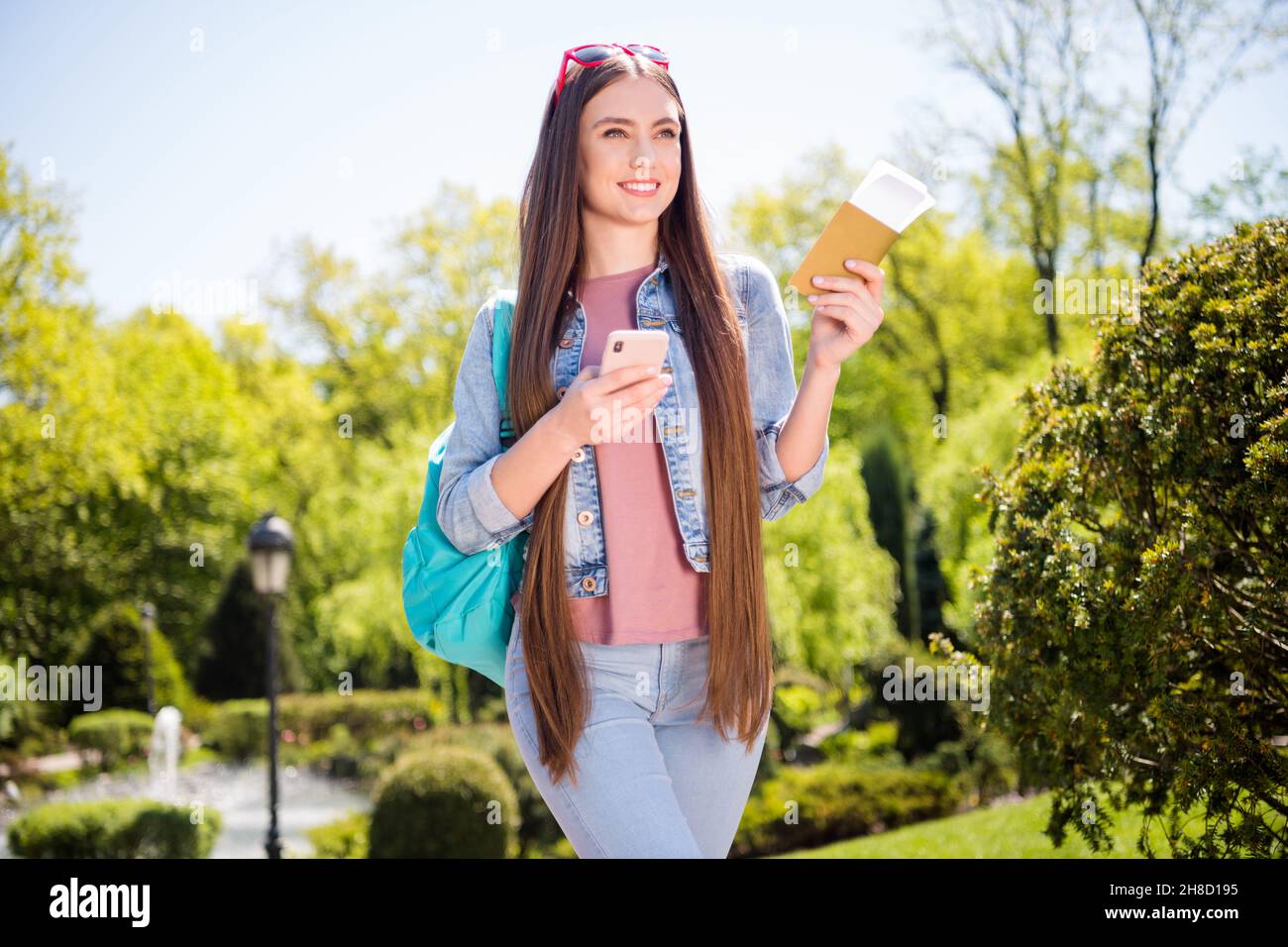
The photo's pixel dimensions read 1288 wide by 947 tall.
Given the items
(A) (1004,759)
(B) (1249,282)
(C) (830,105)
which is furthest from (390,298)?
(B) (1249,282)

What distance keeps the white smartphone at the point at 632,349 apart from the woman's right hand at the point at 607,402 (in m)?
0.01

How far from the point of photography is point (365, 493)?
77.7 feet

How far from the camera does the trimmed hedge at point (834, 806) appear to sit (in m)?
13.6

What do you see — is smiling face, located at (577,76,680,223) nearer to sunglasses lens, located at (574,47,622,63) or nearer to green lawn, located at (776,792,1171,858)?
sunglasses lens, located at (574,47,622,63)

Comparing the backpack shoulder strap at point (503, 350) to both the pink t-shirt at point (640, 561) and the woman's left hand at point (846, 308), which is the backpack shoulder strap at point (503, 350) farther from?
the woman's left hand at point (846, 308)

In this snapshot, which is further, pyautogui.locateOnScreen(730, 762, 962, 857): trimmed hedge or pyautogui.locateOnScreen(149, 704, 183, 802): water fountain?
pyautogui.locateOnScreen(149, 704, 183, 802): water fountain

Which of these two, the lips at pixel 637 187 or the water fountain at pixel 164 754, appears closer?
the lips at pixel 637 187

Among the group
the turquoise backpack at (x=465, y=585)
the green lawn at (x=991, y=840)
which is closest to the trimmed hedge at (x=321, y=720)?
the green lawn at (x=991, y=840)

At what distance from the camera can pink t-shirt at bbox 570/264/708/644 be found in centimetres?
239

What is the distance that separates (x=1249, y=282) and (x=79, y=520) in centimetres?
2731

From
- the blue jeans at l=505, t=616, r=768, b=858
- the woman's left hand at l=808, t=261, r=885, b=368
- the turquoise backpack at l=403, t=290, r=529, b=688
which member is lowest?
the blue jeans at l=505, t=616, r=768, b=858

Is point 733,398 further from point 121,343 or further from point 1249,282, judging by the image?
point 121,343

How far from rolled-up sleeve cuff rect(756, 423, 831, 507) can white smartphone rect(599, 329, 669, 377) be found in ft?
1.49

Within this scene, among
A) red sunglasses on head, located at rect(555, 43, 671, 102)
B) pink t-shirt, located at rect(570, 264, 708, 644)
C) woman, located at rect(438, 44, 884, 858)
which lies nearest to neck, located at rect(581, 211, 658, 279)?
woman, located at rect(438, 44, 884, 858)
